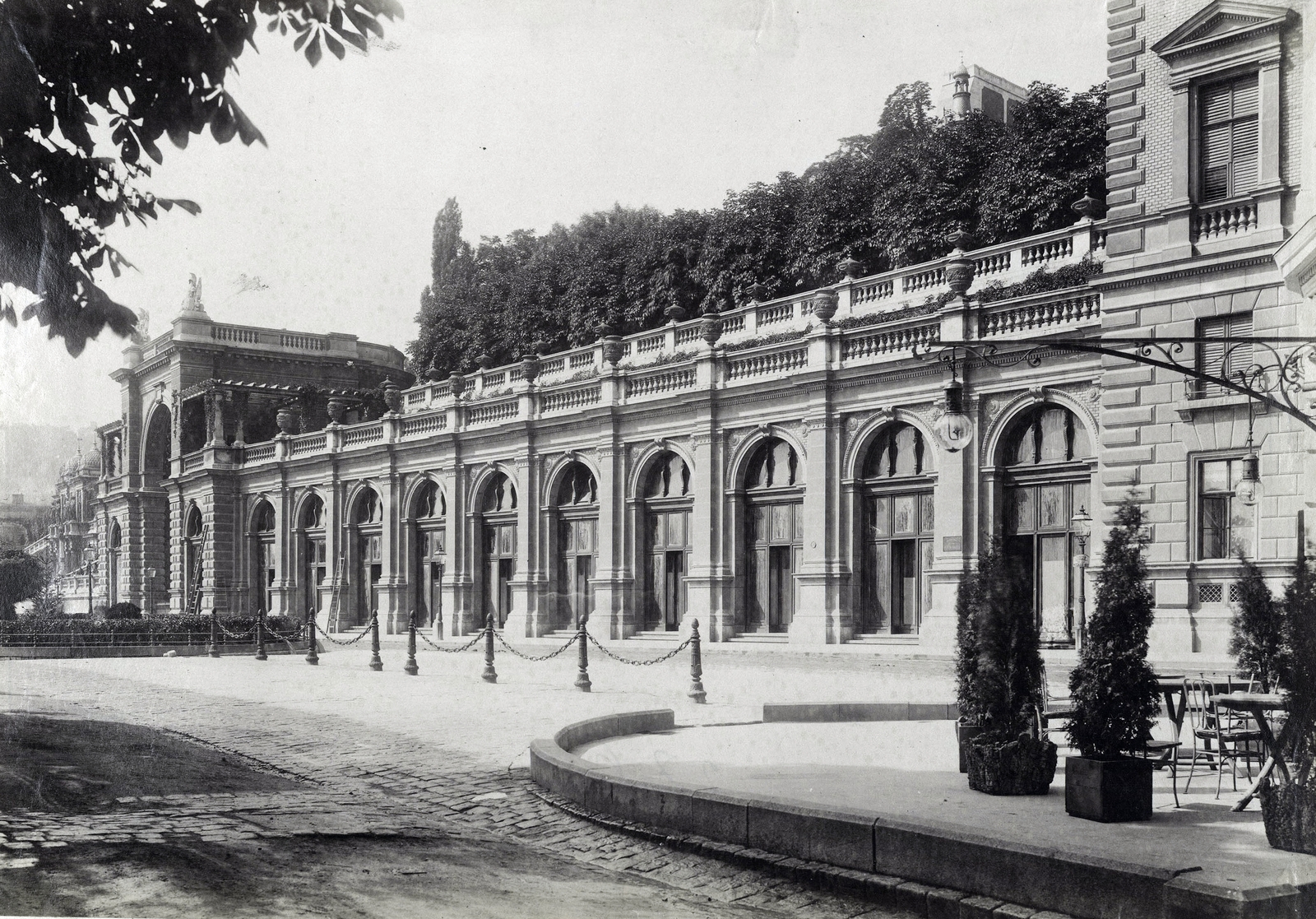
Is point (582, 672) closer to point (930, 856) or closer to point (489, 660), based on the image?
point (489, 660)

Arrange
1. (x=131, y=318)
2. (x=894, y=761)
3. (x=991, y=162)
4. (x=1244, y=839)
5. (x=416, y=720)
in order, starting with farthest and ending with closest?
(x=991, y=162)
(x=416, y=720)
(x=894, y=761)
(x=131, y=318)
(x=1244, y=839)

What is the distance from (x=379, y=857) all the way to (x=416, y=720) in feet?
27.0

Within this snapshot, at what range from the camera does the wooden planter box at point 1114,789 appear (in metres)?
8.47

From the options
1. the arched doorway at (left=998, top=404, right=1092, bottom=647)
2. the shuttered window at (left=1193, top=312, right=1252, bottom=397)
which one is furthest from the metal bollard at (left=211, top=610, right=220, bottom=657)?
the shuttered window at (left=1193, top=312, right=1252, bottom=397)

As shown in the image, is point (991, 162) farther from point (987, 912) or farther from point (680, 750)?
point (987, 912)

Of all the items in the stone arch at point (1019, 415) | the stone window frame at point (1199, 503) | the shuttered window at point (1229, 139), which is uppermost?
the shuttered window at point (1229, 139)

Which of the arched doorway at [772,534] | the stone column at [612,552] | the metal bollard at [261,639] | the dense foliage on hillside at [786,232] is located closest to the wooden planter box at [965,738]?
the arched doorway at [772,534]

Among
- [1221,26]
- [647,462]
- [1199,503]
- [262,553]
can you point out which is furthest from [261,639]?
[1221,26]

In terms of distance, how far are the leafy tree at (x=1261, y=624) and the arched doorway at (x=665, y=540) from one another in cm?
2157

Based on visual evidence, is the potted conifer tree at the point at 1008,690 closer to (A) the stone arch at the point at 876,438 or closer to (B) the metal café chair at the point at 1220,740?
(B) the metal café chair at the point at 1220,740

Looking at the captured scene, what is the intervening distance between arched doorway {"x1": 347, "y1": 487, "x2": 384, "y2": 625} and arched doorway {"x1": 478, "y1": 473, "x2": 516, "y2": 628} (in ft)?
21.2

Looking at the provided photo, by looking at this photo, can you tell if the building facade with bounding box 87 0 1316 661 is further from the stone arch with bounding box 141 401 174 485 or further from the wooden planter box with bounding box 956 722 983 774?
the stone arch with bounding box 141 401 174 485

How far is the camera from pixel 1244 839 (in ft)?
26.0

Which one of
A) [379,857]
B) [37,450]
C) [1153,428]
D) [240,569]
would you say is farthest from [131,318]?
[240,569]
